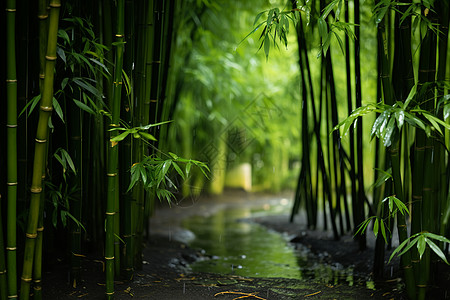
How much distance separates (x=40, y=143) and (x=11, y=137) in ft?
0.34

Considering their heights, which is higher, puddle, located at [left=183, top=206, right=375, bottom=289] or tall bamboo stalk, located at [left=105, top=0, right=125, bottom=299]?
tall bamboo stalk, located at [left=105, top=0, right=125, bottom=299]

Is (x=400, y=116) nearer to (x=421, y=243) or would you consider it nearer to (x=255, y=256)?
(x=421, y=243)

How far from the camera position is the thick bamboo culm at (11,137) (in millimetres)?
1580

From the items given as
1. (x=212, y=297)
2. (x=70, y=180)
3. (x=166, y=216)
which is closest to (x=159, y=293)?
(x=212, y=297)

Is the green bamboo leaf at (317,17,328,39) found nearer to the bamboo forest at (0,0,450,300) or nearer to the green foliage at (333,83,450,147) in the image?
the bamboo forest at (0,0,450,300)

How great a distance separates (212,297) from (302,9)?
3.84 ft

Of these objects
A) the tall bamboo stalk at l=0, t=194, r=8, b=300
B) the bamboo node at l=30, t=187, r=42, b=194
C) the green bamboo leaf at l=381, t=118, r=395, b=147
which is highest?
the green bamboo leaf at l=381, t=118, r=395, b=147

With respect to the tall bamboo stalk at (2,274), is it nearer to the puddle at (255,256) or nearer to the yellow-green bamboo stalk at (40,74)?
the yellow-green bamboo stalk at (40,74)

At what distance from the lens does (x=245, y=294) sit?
78.8 inches

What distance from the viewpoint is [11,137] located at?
5.31 feet

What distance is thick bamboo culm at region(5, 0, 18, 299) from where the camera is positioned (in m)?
1.58

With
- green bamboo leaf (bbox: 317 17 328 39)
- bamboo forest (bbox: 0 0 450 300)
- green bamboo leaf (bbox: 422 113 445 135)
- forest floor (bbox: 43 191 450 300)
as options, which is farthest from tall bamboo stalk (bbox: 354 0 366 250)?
green bamboo leaf (bbox: 422 113 445 135)

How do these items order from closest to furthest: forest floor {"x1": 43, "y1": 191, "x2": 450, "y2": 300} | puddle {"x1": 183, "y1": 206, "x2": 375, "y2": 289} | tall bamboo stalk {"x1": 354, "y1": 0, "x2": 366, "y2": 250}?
forest floor {"x1": 43, "y1": 191, "x2": 450, "y2": 300} → tall bamboo stalk {"x1": 354, "y1": 0, "x2": 366, "y2": 250} → puddle {"x1": 183, "y1": 206, "x2": 375, "y2": 289}

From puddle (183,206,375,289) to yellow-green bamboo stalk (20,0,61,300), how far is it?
1294mm
